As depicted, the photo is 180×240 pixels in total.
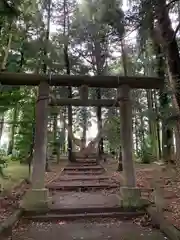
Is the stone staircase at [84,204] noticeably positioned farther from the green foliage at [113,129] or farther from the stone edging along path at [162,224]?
the green foliage at [113,129]

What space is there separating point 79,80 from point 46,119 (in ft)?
3.89

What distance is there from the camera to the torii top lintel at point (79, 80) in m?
5.79

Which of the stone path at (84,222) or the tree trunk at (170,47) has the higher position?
the tree trunk at (170,47)

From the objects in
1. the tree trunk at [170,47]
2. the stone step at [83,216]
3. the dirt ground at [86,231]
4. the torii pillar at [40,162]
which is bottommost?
the dirt ground at [86,231]

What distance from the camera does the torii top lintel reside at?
5.79m

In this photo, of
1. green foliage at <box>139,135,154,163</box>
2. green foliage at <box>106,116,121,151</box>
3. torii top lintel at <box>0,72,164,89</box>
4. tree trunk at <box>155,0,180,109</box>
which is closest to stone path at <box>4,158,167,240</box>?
green foliage at <box>106,116,121,151</box>

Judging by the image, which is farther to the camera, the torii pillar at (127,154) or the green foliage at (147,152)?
the green foliage at (147,152)

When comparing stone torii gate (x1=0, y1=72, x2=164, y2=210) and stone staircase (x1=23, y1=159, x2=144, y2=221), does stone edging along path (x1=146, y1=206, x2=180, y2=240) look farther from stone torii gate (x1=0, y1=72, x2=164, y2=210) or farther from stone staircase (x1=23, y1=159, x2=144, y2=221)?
stone torii gate (x1=0, y1=72, x2=164, y2=210)

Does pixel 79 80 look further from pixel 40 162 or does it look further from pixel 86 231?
pixel 86 231

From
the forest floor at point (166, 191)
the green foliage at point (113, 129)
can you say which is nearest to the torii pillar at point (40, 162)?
the green foliage at point (113, 129)

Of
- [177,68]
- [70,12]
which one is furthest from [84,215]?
[70,12]

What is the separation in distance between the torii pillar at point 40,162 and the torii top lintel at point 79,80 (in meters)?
0.21

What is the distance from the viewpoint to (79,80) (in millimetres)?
5930

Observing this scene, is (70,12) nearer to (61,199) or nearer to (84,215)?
(61,199)
